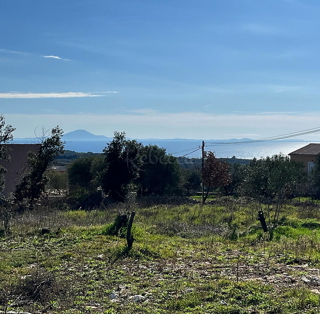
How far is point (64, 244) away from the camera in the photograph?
9969 mm

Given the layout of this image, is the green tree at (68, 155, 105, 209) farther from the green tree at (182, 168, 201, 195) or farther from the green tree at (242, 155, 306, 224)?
the green tree at (242, 155, 306, 224)

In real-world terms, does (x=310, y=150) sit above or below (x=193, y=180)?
above

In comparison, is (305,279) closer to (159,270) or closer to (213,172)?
(159,270)

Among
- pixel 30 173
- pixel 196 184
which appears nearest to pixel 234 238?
pixel 30 173

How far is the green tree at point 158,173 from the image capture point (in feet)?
105

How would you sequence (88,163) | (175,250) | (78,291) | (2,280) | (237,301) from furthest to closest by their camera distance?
(88,163)
(175,250)
(2,280)
(78,291)
(237,301)

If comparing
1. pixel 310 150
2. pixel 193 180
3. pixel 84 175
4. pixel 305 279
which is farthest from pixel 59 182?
pixel 305 279

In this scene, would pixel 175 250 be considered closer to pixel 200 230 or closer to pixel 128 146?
pixel 200 230

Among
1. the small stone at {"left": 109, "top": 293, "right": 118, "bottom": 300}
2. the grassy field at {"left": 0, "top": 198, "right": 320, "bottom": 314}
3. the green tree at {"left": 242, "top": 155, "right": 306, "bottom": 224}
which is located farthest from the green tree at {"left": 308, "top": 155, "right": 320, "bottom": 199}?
the small stone at {"left": 109, "top": 293, "right": 118, "bottom": 300}

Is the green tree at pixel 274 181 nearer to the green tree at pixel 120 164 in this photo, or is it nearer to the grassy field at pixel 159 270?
the grassy field at pixel 159 270

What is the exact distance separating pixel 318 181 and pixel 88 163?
21.1 metres

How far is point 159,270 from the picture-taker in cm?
768

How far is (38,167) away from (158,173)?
14.2 m

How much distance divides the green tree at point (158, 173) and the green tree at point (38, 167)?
12.6 metres
